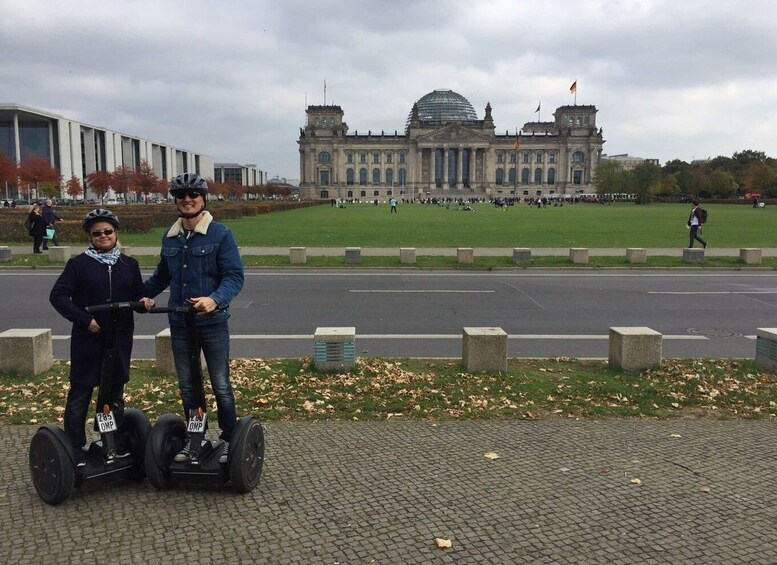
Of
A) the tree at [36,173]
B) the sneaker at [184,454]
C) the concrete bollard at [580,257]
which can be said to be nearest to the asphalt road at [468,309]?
the concrete bollard at [580,257]

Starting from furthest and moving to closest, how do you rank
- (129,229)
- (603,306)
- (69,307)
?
(129,229) < (603,306) < (69,307)

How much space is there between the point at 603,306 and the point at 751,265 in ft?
34.4

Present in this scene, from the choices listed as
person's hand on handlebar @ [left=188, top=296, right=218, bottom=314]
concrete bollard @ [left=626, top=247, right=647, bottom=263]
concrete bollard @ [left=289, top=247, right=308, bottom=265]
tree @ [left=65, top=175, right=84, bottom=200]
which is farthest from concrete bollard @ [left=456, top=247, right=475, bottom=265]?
tree @ [left=65, top=175, right=84, bottom=200]

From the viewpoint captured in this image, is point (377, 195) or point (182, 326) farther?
point (377, 195)

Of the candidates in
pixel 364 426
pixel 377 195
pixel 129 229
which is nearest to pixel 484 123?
pixel 377 195

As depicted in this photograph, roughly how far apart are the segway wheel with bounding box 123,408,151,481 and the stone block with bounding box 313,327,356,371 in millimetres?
3472

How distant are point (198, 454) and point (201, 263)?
4.84 feet

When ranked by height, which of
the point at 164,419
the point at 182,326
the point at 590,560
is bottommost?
the point at 590,560

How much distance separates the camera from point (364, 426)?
253 inches

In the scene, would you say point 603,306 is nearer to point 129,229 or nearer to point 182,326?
point 182,326

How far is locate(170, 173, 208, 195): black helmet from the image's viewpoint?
4605 millimetres

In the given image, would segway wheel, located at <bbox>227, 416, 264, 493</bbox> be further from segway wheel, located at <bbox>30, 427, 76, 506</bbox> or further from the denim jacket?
segway wheel, located at <bbox>30, 427, 76, 506</bbox>

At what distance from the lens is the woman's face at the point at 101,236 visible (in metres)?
4.66

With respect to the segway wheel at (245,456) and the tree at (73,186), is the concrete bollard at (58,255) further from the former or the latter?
the tree at (73,186)
